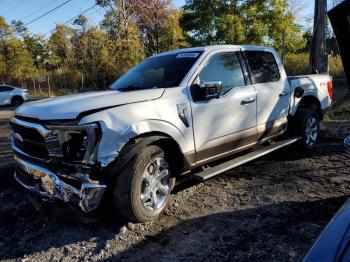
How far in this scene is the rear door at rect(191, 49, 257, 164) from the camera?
443cm

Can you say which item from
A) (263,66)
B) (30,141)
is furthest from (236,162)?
(30,141)

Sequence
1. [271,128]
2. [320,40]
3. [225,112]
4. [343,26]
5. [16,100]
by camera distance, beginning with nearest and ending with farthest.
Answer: [343,26], [225,112], [271,128], [320,40], [16,100]

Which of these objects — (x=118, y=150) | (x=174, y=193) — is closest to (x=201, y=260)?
(x=118, y=150)

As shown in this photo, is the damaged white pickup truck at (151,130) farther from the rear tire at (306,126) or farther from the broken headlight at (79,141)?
the rear tire at (306,126)

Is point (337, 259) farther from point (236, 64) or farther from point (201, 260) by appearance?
point (236, 64)

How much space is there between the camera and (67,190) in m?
3.46

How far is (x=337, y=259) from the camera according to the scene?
5.35 ft

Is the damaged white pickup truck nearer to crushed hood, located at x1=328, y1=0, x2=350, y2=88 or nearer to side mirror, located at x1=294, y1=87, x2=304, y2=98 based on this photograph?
side mirror, located at x1=294, y1=87, x2=304, y2=98

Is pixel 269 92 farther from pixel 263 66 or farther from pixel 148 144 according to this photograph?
pixel 148 144

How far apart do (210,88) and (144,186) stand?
138 cm

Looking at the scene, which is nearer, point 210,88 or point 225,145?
point 210,88

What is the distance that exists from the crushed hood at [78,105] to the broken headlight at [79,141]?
0.43 feet

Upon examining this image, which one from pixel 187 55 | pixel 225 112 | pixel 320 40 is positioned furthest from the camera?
pixel 320 40

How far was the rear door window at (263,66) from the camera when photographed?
5406 mm
